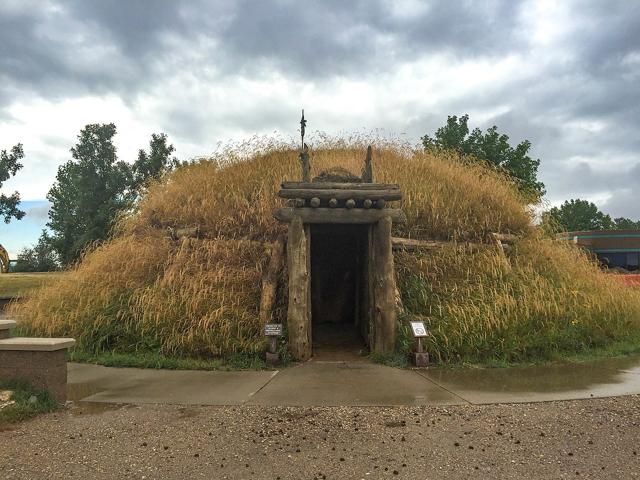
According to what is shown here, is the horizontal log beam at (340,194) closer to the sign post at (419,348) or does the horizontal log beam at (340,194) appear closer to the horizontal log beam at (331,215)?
the horizontal log beam at (331,215)

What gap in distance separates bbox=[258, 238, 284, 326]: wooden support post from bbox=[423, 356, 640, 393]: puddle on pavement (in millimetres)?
2661

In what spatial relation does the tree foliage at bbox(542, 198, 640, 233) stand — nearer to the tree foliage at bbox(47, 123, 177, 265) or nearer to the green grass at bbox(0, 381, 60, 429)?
the tree foliage at bbox(47, 123, 177, 265)

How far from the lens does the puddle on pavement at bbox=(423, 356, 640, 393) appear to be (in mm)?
5988

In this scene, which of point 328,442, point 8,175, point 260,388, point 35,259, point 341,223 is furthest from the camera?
point 35,259

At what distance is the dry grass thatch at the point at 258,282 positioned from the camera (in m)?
7.91

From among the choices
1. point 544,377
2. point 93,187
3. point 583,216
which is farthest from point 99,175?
point 583,216

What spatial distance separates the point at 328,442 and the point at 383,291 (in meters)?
3.84

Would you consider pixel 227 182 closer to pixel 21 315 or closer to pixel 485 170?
pixel 21 315

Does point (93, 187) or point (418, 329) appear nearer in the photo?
point (418, 329)

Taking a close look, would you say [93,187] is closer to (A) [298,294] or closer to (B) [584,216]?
(A) [298,294]

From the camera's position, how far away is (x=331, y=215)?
26.2ft

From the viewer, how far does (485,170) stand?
1376 centimetres

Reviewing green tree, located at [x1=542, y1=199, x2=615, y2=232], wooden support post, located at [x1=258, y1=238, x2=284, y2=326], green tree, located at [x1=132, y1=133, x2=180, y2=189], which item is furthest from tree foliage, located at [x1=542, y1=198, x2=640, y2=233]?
wooden support post, located at [x1=258, y1=238, x2=284, y2=326]

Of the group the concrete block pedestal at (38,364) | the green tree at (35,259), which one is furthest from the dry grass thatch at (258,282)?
the green tree at (35,259)
